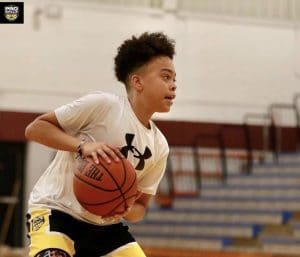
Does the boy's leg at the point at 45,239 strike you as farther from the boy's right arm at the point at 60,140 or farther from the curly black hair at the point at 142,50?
the curly black hair at the point at 142,50

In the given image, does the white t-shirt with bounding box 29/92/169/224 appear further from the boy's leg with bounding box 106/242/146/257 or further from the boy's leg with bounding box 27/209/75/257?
the boy's leg with bounding box 106/242/146/257

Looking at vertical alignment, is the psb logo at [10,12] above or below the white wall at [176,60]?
above

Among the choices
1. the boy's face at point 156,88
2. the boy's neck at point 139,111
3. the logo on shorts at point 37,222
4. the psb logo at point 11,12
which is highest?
the psb logo at point 11,12

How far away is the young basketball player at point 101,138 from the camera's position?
4520mm

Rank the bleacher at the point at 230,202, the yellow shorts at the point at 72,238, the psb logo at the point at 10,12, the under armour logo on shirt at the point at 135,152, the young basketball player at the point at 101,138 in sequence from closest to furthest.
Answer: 1. the yellow shorts at the point at 72,238
2. the young basketball player at the point at 101,138
3. the under armour logo on shirt at the point at 135,152
4. the psb logo at the point at 10,12
5. the bleacher at the point at 230,202

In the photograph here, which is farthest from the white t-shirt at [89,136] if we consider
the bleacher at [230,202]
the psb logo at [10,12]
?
the bleacher at [230,202]

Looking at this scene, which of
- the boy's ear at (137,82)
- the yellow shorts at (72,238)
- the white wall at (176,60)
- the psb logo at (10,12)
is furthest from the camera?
the white wall at (176,60)

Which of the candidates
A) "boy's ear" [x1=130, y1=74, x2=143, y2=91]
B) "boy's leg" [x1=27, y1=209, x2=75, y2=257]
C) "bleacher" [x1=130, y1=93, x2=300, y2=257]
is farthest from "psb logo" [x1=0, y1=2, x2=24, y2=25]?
"bleacher" [x1=130, y1=93, x2=300, y2=257]

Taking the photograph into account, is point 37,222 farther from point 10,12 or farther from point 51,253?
point 10,12

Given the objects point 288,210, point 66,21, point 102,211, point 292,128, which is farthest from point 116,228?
point 292,128

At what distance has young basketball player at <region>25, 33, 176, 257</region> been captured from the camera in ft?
14.8

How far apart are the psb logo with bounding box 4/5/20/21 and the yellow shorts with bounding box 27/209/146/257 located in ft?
5.46

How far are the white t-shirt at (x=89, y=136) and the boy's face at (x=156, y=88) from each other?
0.13m

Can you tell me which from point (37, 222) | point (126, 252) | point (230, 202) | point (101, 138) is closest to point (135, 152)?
point (101, 138)
